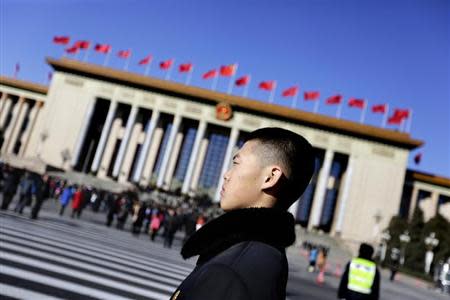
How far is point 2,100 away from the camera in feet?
244

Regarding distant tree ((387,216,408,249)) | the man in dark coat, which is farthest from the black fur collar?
distant tree ((387,216,408,249))

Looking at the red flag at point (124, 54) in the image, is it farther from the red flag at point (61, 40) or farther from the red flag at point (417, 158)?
the red flag at point (417, 158)

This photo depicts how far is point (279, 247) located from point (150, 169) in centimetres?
6658

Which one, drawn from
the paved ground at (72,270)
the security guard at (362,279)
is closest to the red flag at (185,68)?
the paved ground at (72,270)

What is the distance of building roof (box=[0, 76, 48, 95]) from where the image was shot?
71.9 m

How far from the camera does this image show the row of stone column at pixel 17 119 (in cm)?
7394

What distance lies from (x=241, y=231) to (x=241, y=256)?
5.9 inches

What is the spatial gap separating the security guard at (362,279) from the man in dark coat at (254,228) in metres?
5.39

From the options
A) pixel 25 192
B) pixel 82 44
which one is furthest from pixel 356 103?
pixel 25 192

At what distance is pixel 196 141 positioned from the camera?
196 feet

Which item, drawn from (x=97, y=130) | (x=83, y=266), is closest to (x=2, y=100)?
(x=97, y=130)

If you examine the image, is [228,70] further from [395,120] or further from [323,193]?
[323,193]

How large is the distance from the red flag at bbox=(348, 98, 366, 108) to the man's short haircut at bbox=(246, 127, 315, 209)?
49153 mm

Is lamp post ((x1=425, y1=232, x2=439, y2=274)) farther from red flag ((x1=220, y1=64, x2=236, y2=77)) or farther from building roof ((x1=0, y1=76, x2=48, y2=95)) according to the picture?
building roof ((x1=0, y1=76, x2=48, y2=95))
